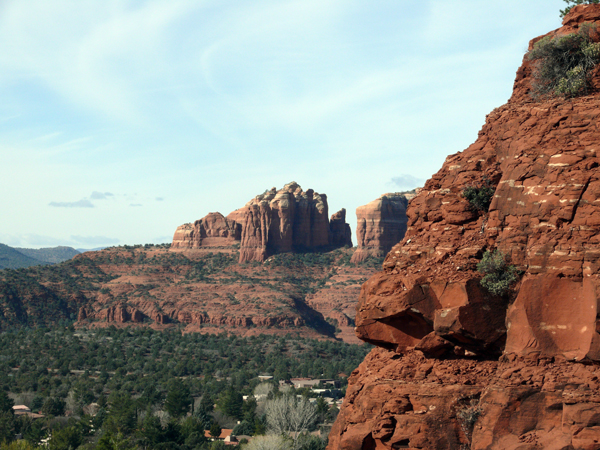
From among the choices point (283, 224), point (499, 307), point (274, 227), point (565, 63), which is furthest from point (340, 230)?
point (499, 307)

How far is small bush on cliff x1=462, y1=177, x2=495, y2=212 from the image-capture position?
16406mm

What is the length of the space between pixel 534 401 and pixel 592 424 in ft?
3.63

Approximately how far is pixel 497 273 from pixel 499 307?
0.80m

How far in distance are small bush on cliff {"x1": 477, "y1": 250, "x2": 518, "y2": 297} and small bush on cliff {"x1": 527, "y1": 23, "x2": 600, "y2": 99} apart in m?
4.45

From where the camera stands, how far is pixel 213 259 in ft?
562

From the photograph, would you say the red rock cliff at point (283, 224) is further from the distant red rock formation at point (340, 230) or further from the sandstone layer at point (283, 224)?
the distant red rock formation at point (340, 230)

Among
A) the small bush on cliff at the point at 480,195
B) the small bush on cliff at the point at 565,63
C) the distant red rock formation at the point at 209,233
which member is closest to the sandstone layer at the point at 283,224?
the distant red rock formation at the point at 209,233

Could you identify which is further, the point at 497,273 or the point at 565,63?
the point at 565,63

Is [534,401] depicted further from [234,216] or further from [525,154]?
[234,216]

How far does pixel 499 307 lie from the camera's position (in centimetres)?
1536

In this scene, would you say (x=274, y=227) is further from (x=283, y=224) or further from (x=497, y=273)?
(x=497, y=273)

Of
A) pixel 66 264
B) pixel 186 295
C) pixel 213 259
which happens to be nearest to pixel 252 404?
pixel 186 295

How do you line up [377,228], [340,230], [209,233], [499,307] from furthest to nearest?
[340,230]
[209,233]
[377,228]
[499,307]

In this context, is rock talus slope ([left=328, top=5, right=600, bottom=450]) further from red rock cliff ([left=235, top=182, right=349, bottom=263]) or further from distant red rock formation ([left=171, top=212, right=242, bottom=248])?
distant red rock formation ([left=171, top=212, right=242, bottom=248])
